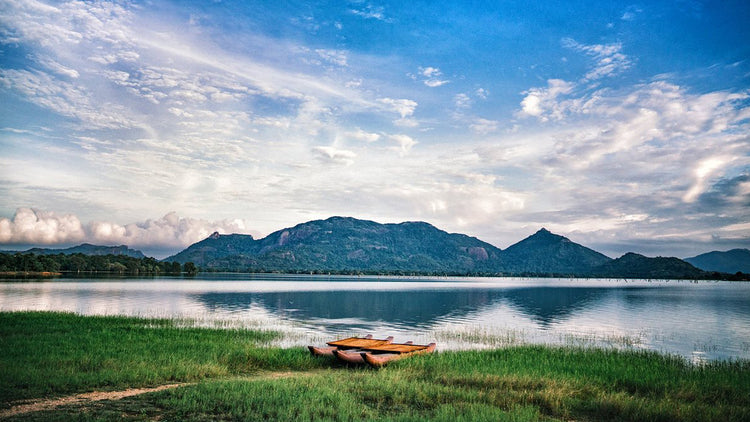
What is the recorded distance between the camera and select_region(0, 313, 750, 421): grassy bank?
16.2 meters

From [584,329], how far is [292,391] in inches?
1662

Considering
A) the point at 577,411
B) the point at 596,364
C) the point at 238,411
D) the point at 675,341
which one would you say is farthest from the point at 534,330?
the point at 238,411

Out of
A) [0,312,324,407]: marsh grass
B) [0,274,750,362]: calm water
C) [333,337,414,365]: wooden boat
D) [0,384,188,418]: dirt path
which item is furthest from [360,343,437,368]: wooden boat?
[0,384,188,418]: dirt path

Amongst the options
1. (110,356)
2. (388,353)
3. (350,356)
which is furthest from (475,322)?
(110,356)

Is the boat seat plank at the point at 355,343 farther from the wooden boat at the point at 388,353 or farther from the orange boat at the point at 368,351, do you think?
the wooden boat at the point at 388,353

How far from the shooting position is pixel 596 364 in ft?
88.3

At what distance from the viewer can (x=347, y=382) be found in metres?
20.8

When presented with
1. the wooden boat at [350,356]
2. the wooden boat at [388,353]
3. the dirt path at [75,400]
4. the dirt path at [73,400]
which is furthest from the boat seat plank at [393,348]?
the dirt path at [73,400]

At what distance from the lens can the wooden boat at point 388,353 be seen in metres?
25.0

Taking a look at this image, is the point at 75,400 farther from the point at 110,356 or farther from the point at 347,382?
the point at 347,382

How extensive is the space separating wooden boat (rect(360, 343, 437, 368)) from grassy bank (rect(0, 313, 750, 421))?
0.60m

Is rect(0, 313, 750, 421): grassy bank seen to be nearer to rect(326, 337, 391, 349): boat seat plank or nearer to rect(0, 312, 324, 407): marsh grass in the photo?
rect(0, 312, 324, 407): marsh grass

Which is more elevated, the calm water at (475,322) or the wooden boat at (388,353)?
the wooden boat at (388,353)

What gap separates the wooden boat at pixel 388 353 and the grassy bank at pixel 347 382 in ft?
1.96
